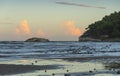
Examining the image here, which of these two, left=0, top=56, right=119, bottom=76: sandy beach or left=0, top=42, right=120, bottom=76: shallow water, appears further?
left=0, top=42, right=120, bottom=76: shallow water

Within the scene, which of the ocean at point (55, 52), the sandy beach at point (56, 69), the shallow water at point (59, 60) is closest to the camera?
the sandy beach at point (56, 69)

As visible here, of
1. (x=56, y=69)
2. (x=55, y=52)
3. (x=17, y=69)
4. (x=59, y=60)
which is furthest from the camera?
(x=55, y=52)

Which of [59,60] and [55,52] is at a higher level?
[55,52]

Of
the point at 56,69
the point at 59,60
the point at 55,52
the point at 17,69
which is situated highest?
the point at 55,52

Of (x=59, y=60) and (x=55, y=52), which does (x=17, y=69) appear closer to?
(x=59, y=60)

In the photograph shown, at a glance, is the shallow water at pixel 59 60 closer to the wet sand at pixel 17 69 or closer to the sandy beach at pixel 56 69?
the sandy beach at pixel 56 69

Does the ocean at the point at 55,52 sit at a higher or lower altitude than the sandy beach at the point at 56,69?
higher

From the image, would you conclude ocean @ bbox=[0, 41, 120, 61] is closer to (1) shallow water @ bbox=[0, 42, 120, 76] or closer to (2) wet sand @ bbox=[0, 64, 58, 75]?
(1) shallow water @ bbox=[0, 42, 120, 76]

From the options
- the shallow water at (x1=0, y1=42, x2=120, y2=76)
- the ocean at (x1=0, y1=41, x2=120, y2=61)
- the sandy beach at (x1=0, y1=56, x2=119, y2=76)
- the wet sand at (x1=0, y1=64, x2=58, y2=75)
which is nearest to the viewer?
the sandy beach at (x1=0, y1=56, x2=119, y2=76)

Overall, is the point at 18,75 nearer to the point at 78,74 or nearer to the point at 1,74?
the point at 1,74

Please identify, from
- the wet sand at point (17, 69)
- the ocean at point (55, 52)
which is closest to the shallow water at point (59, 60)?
the ocean at point (55, 52)

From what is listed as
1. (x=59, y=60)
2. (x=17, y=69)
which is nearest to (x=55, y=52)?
(x=59, y=60)

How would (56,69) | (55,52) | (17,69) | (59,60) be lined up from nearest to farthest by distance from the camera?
(56,69) < (17,69) < (59,60) < (55,52)

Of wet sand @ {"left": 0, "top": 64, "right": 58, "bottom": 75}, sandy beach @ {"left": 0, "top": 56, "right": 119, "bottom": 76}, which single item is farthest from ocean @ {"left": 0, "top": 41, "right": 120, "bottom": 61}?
wet sand @ {"left": 0, "top": 64, "right": 58, "bottom": 75}
